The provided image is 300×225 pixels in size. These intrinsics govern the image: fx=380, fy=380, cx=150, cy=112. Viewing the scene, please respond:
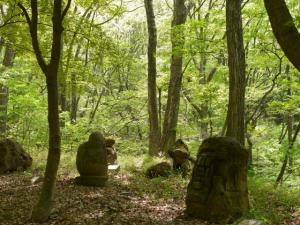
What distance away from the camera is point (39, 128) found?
1862 centimetres

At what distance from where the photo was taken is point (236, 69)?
415 inches

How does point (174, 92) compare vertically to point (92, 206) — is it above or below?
above

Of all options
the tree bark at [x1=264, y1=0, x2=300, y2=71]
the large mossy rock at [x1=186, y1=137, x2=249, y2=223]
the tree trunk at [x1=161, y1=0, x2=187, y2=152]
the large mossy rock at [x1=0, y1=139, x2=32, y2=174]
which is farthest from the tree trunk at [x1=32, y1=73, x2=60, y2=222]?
the tree trunk at [x1=161, y1=0, x2=187, y2=152]

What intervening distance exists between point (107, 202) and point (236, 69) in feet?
16.4

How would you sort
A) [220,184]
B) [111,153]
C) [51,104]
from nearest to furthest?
[51,104]
[220,184]
[111,153]

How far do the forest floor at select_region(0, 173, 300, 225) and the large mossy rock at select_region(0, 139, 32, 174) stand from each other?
1.02 metres

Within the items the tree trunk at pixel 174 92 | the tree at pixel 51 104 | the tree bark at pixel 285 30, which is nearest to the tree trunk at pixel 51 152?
the tree at pixel 51 104

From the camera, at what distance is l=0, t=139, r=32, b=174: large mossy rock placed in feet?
41.9

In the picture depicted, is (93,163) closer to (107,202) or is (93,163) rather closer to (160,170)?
(107,202)

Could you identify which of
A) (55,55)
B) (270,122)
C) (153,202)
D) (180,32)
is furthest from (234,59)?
(270,122)

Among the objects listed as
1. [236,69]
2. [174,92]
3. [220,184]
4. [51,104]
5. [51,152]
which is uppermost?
[236,69]

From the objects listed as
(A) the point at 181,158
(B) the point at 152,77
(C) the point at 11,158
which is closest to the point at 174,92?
(B) the point at 152,77

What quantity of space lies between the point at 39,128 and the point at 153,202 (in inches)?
433

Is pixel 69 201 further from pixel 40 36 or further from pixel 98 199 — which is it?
pixel 40 36
